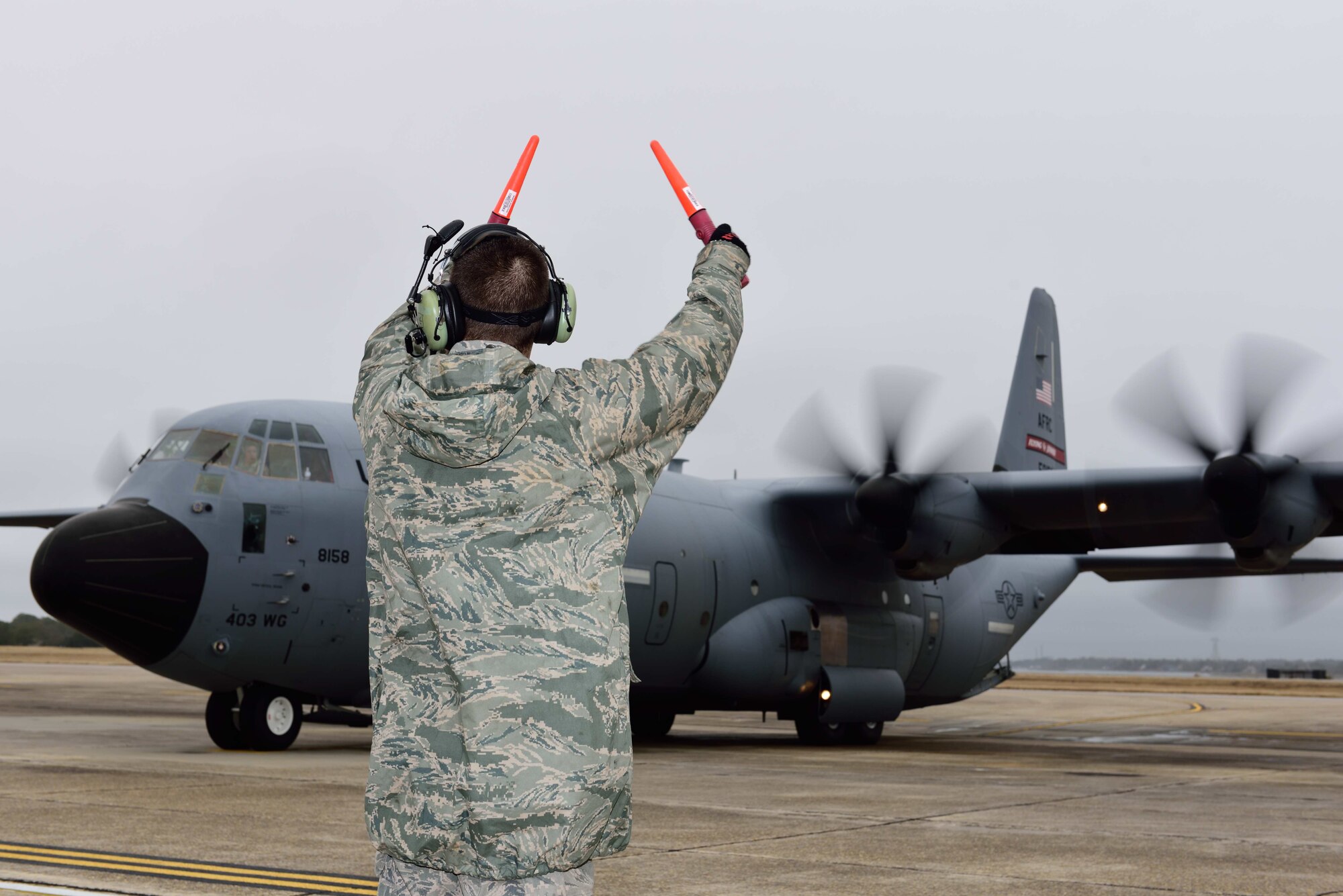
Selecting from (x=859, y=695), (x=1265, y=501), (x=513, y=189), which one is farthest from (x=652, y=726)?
(x=513, y=189)

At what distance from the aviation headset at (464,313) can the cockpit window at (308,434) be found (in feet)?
37.2

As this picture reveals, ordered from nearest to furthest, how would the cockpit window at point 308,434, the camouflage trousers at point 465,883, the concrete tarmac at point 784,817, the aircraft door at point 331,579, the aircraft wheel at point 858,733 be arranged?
the camouflage trousers at point 465,883, the concrete tarmac at point 784,817, the aircraft door at point 331,579, the cockpit window at point 308,434, the aircraft wheel at point 858,733

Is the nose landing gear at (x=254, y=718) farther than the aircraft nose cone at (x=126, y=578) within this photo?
Yes

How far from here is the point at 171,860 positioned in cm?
689

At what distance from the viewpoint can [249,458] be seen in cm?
1334

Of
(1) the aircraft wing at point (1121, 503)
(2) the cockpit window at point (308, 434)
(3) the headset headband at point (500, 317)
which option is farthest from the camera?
(1) the aircraft wing at point (1121, 503)

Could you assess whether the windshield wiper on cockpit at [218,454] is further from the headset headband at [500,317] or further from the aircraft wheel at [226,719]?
the headset headband at [500,317]

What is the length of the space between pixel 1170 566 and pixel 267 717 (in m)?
14.9

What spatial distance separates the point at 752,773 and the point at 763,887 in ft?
21.9

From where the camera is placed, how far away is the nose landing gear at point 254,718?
547 inches

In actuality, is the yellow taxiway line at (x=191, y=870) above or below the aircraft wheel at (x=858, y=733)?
above

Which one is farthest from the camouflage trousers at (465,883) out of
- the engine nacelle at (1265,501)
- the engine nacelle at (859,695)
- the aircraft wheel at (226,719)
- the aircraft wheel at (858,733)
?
the aircraft wheel at (858,733)

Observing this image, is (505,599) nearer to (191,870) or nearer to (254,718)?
(191,870)

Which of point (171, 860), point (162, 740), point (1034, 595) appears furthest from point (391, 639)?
point (1034, 595)
